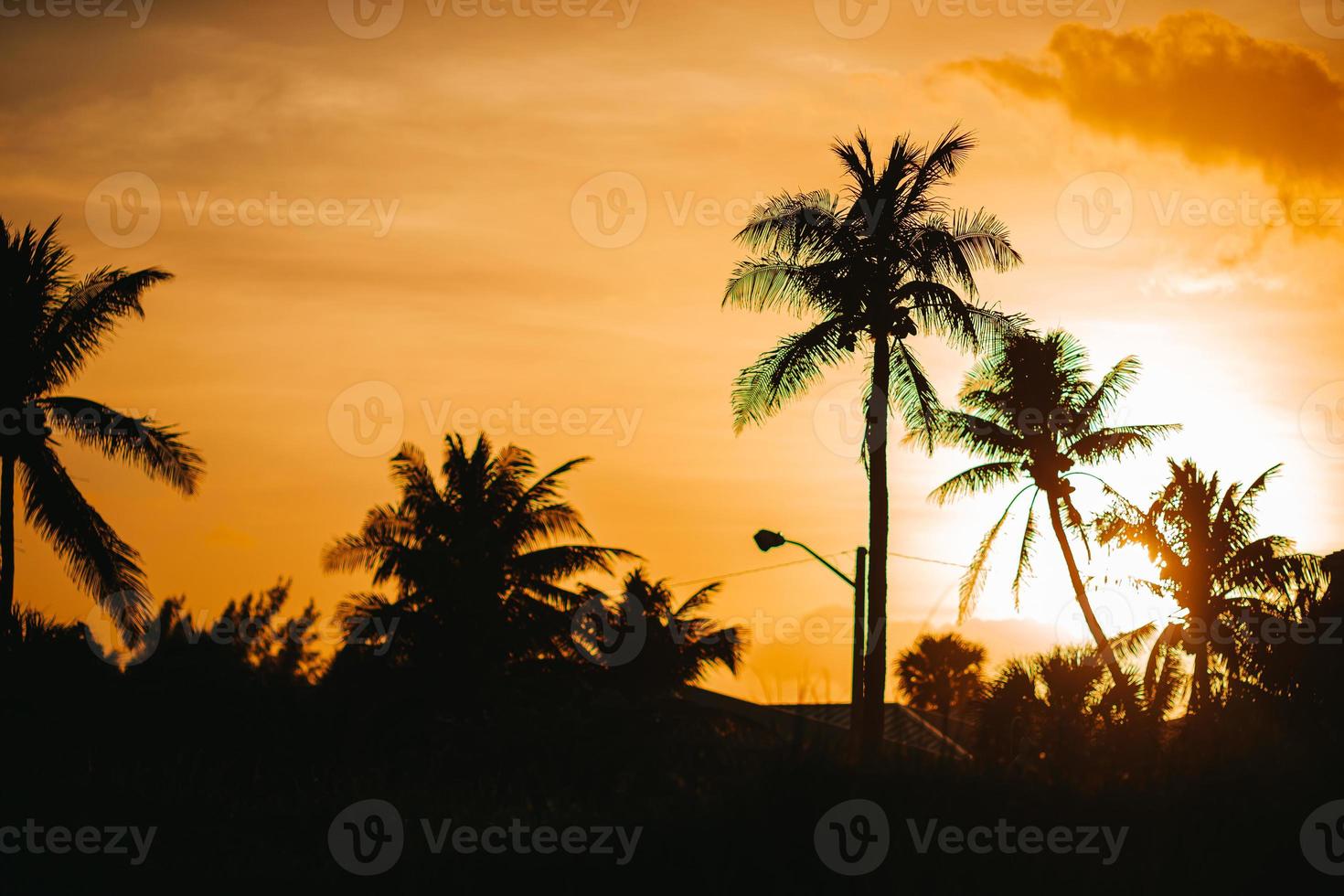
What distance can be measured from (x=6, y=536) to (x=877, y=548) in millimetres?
15691

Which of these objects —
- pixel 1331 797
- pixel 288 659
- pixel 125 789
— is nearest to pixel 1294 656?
pixel 1331 797

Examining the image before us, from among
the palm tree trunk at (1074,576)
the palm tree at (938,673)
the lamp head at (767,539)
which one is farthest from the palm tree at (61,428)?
the palm tree at (938,673)

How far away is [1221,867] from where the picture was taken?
46.6 ft

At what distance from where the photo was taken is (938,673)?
5838 cm

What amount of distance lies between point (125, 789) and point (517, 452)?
1938 cm

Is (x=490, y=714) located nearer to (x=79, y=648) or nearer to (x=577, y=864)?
(x=79, y=648)

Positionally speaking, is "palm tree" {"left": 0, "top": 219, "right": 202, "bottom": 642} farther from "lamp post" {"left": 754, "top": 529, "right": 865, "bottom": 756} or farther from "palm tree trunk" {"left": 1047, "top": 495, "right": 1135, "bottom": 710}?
"palm tree trunk" {"left": 1047, "top": 495, "right": 1135, "bottom": 710}

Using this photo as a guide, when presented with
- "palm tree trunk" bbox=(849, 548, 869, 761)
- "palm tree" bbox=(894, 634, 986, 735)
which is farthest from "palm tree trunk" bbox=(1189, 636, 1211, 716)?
"palm tree" bbox=(894, 634, 986, 735)

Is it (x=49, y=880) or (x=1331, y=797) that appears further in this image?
(x=1331, y=797)

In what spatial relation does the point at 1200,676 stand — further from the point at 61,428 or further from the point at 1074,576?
the point at 61,428

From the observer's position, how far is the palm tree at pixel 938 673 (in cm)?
5816

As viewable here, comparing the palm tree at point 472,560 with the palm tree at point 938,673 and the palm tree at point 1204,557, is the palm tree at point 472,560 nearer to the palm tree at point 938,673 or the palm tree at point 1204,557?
the palm tree at point 1204,557

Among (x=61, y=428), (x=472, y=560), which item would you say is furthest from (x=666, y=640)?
(x=61, y=428)

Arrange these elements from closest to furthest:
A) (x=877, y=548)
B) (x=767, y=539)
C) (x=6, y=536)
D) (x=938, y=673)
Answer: (x=6, y=536)
(x=767, y=539)
(x=877, y=548)
(x=938, y=673)
